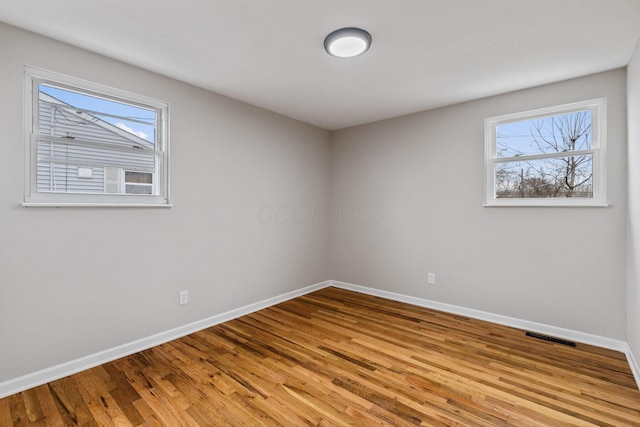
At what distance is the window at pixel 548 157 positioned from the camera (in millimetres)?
2758

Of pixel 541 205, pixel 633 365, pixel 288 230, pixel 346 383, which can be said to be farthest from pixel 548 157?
pixel 288 230

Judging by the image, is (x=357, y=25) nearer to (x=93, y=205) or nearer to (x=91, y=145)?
(x=91, y=145)

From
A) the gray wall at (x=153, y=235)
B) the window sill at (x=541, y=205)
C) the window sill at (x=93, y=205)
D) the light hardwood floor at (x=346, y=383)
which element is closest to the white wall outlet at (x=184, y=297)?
the gray wall at (x=153, y=235)

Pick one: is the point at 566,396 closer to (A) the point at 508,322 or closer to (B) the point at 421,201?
(A) the point at 508,322

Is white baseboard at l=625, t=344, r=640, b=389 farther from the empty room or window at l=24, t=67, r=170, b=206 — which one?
window at l=24, t=67, r=170, b=206

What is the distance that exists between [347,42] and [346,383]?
2.42 m

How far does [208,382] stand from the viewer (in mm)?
2141

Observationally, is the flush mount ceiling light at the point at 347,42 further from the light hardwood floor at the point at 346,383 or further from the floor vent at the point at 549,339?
the floor vent at the point at 549,339

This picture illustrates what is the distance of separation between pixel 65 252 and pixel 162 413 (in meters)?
1.37

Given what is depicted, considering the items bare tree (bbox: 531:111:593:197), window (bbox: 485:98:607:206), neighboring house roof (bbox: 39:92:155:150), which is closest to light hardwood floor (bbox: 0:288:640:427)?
window (bbox: 485:98:607:206)

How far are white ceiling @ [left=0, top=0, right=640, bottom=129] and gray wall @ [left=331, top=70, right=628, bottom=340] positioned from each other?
1.65 ft

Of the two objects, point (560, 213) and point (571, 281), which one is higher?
point (560, 213)

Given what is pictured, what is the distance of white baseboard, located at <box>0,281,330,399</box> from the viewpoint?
204 centimetres

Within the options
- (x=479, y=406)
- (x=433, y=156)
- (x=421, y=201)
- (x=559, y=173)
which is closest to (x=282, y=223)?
(x=421, y=201)
